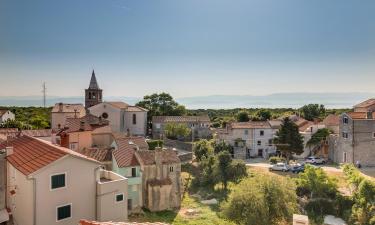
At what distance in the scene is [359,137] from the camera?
48.7 m

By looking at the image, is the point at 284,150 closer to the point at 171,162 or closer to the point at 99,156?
the point at 171,162

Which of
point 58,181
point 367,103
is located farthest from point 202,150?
point 58,181

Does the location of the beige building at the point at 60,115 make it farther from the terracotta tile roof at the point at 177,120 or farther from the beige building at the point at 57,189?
the beige building at the point at 57,189

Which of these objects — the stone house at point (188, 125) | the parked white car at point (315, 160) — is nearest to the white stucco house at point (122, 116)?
the stone house at point (188, 125)

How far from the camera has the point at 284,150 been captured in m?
53.5

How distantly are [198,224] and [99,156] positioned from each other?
12.2 m

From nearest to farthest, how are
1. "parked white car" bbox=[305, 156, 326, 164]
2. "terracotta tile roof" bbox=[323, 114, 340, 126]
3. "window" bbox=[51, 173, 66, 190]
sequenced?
1. "window" bbox=[51, 173, 66, 190]
2. "parked white car" bbox=[305, 156, 326, 164]
3. "terracotta tile roof" bbox=[323, 114, 340, 126]

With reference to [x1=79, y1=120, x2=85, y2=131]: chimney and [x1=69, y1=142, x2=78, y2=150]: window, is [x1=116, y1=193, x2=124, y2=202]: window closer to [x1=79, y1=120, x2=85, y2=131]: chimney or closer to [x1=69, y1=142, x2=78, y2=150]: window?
[x1=69, y1=142, x2=78, y2=150]: window

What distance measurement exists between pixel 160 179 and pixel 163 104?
48.5 meters

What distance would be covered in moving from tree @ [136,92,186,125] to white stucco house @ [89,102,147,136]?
556 inches

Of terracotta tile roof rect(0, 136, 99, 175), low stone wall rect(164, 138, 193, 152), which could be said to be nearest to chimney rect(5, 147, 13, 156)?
terracotta tile roof rect(0, 136, 99, 175)

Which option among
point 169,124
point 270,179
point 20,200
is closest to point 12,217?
point 20,200

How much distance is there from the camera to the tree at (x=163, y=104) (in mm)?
83938

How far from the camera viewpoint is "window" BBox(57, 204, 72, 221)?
21.9 m
